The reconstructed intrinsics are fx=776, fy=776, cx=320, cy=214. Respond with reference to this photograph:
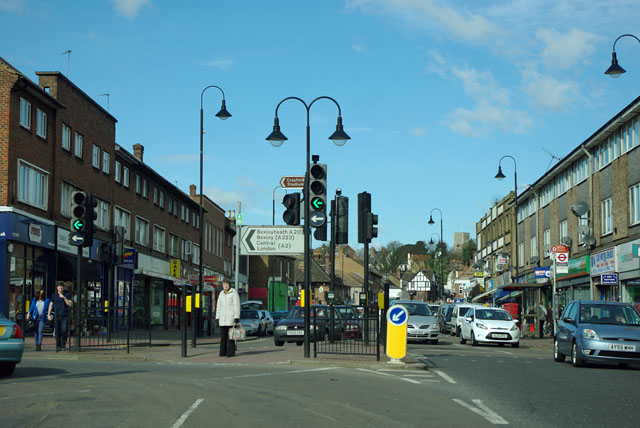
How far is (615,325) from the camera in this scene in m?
17.2

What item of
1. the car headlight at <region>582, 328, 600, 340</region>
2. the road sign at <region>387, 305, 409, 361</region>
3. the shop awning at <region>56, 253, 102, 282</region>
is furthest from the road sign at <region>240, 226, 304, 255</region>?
the car headlight at <region>582, 328, 600, 340</region>

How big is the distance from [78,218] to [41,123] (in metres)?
13.2

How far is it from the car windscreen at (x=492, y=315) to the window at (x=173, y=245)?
85.0ft

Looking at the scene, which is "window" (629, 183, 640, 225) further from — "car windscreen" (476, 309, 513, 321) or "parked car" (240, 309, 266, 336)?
"parked car" (240, 309, 266, 336)

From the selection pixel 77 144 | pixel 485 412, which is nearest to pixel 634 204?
pixel 77 144

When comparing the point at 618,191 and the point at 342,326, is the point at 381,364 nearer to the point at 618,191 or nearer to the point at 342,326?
the point at 342,326

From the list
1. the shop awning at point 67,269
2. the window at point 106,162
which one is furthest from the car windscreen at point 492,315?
the window at point 106,162

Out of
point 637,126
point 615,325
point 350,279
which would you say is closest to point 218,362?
point 615,325

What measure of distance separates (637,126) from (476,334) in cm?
Result: 1113

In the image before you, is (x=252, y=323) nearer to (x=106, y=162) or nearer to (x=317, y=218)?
(x=106, y=162)

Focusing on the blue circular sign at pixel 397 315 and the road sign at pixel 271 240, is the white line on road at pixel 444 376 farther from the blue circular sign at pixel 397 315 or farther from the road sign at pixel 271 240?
the road sign at pixel 271 240

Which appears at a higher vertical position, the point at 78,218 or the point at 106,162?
the point at 106,162

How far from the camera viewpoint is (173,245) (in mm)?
51750

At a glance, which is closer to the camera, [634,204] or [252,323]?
[634,204]
